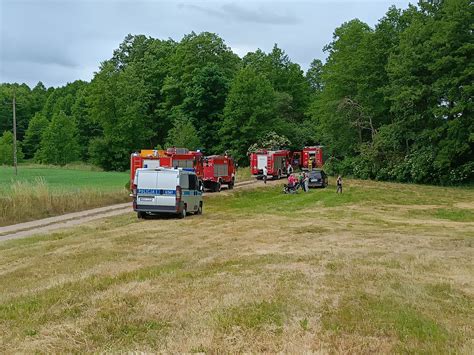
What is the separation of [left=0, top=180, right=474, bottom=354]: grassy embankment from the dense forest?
36.1m

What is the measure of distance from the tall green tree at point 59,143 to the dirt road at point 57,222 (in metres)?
74.8

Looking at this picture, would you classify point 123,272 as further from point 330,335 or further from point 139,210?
point 139,210

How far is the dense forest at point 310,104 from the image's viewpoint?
48.0 m

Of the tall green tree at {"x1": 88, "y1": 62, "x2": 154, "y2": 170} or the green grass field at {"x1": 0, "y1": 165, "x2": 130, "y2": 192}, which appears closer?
the green grass field at {"x1": 0, "y1": 165, "x2": 130, "y2": 192}

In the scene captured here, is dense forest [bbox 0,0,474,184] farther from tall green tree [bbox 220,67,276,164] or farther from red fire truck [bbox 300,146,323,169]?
red fire truck [bbox 300,146,323,169]

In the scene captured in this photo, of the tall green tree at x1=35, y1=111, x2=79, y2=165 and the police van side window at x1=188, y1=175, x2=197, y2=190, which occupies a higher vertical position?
the tall green tree at x1=35, y1=111, x2=79, y2=165

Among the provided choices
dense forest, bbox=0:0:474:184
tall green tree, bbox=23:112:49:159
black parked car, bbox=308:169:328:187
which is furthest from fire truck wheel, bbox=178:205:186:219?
tall green tree, bbox=23:112:49:159

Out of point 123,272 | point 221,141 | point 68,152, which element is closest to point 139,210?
point 123,272

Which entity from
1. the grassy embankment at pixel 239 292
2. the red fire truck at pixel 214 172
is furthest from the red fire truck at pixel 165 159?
the grassy embankment at pixel 239 292

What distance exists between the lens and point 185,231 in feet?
56.6

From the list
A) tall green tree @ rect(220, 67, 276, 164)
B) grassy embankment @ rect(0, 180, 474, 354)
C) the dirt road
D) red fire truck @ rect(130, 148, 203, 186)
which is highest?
tall green tree @ rect(220, 67, 276, 164)

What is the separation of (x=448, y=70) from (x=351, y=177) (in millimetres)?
16817

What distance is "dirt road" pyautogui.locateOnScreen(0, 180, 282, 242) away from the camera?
1940 centimetres

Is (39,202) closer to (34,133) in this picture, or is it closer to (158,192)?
(158,192)
